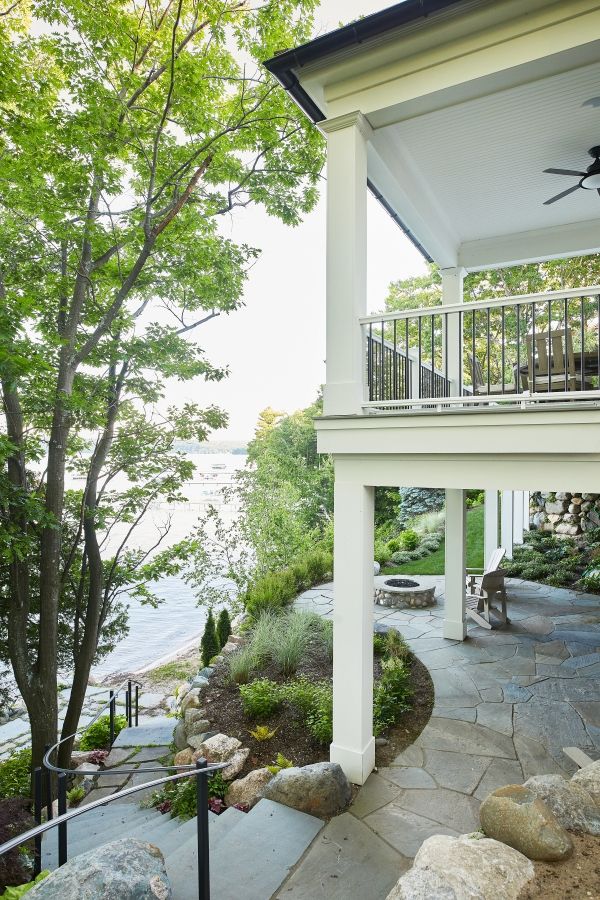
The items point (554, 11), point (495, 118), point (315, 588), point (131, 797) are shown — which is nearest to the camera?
point (554, 11)

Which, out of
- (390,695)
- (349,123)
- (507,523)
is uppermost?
(349,123)

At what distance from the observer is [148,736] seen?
6.70 meters

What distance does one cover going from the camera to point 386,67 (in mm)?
3867

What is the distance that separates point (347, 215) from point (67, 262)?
17.4ft

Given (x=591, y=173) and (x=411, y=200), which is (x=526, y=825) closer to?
(x=591, y=173)

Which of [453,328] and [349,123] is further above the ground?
[349,123]

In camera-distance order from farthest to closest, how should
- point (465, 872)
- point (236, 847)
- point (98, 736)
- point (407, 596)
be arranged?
point (98, 736) → point (407, 596) → point (236, 847) → point (465, 872)

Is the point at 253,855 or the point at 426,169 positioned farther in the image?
the point at 426,169

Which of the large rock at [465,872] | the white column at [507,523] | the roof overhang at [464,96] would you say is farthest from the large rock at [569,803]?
Result: the white column at [507,523]

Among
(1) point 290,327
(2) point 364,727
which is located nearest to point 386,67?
(2) point 364,727

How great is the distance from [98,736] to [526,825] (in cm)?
813

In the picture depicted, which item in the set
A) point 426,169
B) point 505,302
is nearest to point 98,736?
point 505,302

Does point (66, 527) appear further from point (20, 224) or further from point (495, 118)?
point (495, 118)

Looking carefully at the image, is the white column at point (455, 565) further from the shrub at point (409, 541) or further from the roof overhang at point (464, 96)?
the shrub at point (409, 541)
